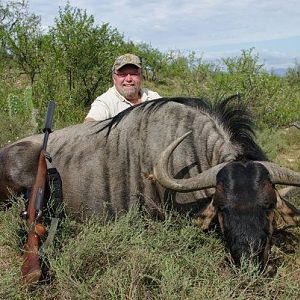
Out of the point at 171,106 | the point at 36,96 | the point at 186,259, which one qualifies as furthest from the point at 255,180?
the point at 36,96

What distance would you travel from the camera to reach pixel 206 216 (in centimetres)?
327

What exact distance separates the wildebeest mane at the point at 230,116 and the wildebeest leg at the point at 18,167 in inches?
30.7

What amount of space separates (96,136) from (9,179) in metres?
0.88

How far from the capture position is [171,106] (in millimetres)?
4000

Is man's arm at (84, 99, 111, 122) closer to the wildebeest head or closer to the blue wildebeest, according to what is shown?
the blue wildebeest

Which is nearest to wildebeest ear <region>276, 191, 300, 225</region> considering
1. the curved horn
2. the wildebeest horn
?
the curved horn

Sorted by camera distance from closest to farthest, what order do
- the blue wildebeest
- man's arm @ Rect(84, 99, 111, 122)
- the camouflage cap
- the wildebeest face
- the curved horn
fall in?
1. the wildebeest face
2. the blue wildebeest
3. the curved horn
4. man's arm @ Rect(84, 99, 111, 122)
5. the camouflage cap

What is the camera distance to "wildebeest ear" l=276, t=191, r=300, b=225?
3180 mm

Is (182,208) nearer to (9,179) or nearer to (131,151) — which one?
(131,151)

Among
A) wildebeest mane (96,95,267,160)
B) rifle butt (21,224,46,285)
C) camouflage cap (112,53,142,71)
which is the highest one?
camouflage cap (112,53,142,71)

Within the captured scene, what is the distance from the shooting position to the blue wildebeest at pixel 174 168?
9.61 ft

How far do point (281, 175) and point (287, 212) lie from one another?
0.88 feet

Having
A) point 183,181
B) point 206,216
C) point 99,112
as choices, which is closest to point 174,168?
point 183,181

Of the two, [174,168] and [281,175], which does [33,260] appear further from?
[281,175]
